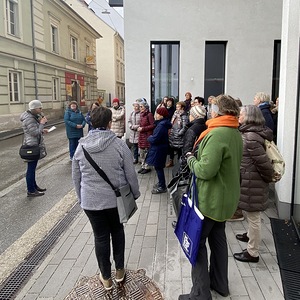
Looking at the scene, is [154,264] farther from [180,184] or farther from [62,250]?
[62,250]

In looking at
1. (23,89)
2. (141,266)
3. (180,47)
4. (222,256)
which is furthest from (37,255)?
(23,89)

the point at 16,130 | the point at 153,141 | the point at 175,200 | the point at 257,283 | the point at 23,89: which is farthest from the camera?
the point at 23,89

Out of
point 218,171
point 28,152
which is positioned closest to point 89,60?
point 28,152

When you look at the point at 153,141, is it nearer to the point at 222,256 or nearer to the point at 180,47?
the point at 222,256

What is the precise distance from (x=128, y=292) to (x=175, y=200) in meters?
1.07

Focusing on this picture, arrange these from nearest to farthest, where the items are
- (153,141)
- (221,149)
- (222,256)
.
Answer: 1. (221,149)
2. (222,256)
3. (153,141)

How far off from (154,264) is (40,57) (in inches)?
845

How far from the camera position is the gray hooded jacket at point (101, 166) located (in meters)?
2.78

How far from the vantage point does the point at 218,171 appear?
2.61m

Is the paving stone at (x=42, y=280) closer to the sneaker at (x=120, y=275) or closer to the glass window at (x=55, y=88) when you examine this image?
the sneaker at (x=120, y=275)

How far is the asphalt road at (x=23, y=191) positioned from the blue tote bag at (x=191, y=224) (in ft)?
8.79

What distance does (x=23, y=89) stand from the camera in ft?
65.3

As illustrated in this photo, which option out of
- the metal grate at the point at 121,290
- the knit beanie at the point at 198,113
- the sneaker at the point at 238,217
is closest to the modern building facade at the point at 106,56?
the sneaker at the point at 238,217

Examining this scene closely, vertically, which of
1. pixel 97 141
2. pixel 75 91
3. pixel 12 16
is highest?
pixel 12 16
